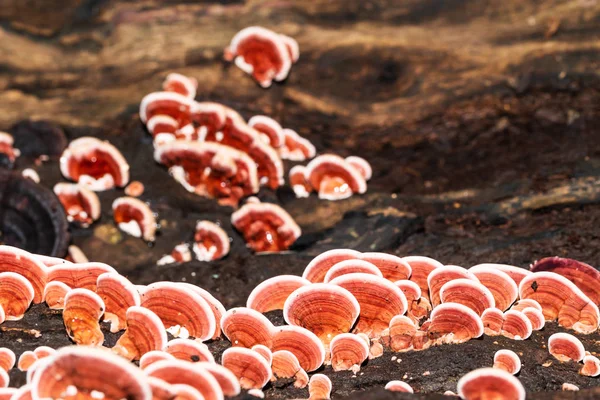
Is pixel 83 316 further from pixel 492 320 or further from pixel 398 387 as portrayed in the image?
pixel 492 320

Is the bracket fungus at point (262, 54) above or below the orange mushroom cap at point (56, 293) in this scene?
above

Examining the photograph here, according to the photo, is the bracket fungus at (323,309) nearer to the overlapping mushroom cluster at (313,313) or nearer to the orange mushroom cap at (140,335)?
the overlapping mushroom cluster at (313,313)

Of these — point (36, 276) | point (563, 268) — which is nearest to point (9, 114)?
point (36, 276)

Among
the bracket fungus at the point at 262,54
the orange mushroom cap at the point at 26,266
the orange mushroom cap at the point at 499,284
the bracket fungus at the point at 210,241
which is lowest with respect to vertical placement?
the bracket fungus at the point at 210,241

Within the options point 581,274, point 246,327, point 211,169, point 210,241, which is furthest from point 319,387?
point 211,169

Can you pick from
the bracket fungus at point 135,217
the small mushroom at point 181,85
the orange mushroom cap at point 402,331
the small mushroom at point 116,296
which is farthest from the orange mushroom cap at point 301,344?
the small mushroom at point 181,85

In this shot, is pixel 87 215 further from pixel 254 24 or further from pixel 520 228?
pixel 520 228
